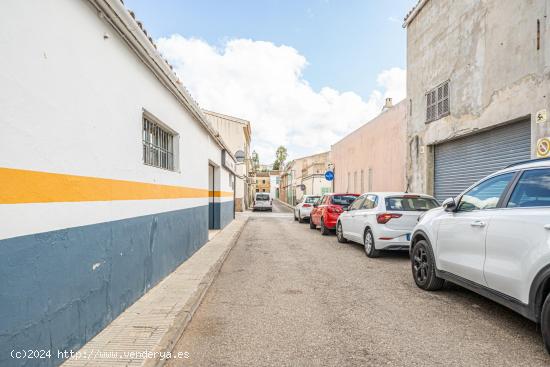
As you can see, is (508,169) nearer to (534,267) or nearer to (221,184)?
(534,267)

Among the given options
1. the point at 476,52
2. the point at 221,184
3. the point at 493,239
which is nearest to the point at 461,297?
the point at 493,239

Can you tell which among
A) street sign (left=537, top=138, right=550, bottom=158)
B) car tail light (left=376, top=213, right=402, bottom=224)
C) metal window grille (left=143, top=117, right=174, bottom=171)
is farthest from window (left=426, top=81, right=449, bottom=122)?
metal window grille (left=143, top=117, right=174, bottom=171)

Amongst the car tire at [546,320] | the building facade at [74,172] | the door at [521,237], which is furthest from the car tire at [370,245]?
the car tire at [546,320]

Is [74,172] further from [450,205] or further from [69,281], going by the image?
[450,205]

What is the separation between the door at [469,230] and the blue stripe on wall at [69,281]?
429 centimetres

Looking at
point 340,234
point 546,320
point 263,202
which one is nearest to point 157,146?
point 546,320

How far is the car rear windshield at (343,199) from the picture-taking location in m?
12.8

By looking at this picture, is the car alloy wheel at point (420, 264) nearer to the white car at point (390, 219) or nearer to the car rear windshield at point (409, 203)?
the white car at point (390, 219)

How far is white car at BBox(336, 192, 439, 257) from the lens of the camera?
7766mm

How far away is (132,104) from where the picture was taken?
473 cm

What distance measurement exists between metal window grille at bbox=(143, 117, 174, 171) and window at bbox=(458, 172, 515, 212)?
4.67m

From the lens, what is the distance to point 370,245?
8234mm

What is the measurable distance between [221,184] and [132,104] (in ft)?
32.7

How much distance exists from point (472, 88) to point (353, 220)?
466cm
